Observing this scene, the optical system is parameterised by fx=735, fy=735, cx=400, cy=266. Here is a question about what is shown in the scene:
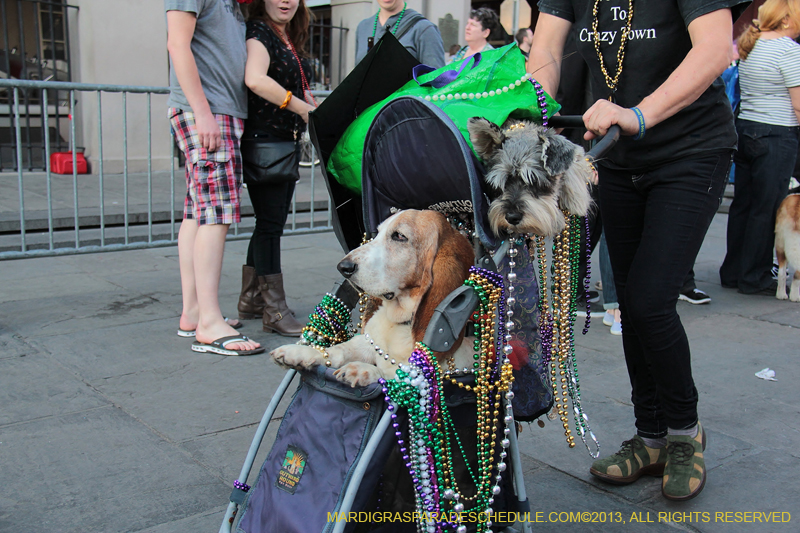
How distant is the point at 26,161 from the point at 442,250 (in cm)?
1061

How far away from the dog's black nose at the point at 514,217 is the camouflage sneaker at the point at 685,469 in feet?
4.54

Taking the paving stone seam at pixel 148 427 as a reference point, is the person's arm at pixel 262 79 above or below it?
above

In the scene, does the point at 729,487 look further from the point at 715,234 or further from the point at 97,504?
the point at 715,234

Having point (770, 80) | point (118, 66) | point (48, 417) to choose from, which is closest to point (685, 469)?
point (48, 417)

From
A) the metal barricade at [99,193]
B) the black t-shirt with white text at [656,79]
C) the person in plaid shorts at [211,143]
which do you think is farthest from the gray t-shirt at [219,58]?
the black t-shirt with white text at [656,79]

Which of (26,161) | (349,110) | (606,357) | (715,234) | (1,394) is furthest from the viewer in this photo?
(26,161)

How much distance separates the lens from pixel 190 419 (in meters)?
3.60

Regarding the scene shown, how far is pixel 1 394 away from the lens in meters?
3.76

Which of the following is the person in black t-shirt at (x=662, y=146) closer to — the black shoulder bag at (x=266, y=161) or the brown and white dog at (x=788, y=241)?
the black shoulder bag at (x=266, y=161)

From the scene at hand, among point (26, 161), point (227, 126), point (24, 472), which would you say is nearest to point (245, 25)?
point (227, 126)

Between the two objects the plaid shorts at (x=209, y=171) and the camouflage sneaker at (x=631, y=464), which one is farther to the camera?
the plaid shorts at (x=209, y=171)

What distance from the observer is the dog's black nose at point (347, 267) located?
7.55 feet

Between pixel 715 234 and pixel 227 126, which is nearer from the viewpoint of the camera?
pixel 227 126

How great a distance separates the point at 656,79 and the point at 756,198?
4.42m
